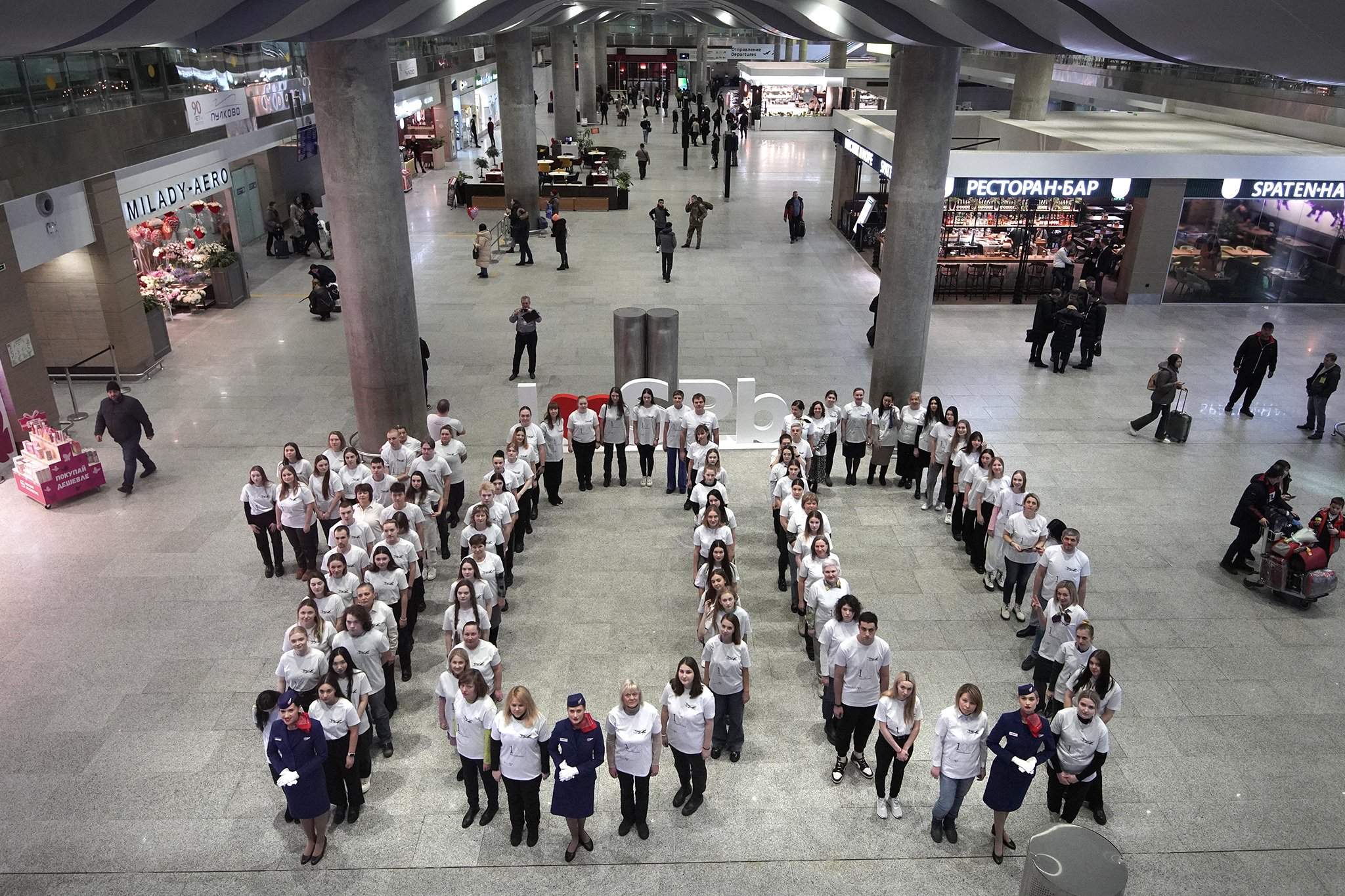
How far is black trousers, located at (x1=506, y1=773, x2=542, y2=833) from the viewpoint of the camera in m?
6.25

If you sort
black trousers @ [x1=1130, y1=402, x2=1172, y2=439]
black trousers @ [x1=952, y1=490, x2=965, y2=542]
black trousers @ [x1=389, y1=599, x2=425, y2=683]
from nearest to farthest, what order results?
black trousers @ [x1=389, y1=599, x2=425, y2=683], black trousers @ [x1=952, y1=490, x2=965, y2=542], black trousers @ [x1=1130, y1=402, x2=1172, y2=439]

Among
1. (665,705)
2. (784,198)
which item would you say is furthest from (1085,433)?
(784,198)

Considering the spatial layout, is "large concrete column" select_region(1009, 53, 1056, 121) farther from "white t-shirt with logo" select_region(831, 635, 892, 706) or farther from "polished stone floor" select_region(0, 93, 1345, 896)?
"white t-shirt with logo" select_region(831, 635, 892, 706)

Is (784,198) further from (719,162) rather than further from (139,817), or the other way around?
(139,817)

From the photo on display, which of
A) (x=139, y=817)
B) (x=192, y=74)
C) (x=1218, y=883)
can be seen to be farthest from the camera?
(x=192, y=74)

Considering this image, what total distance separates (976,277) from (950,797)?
53.0ft

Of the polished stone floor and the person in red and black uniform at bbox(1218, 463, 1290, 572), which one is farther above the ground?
the person in red and black uniform at bbox(1218, 463, 1290, 572)

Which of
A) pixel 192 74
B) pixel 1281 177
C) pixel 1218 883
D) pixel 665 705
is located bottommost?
pixel 1218 883

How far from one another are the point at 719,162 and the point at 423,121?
1184cm

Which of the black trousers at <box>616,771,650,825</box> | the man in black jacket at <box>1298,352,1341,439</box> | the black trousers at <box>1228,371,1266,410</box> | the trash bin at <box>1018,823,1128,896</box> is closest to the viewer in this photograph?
the trash bin at <box>1018,823,1128,896</box>

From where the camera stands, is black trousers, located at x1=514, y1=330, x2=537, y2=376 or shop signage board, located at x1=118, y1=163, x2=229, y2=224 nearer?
black trousers, located at x1=514, y1=330, x2=537, y2=376

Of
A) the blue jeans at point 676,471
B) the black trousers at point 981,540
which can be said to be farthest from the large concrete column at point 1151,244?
the blue jeans at point 676,471

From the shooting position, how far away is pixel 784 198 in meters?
30.9

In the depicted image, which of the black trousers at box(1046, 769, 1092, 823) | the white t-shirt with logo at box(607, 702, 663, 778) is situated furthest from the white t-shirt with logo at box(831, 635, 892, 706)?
the white t-shirt with logo at box(607, 702, 663, 778)
